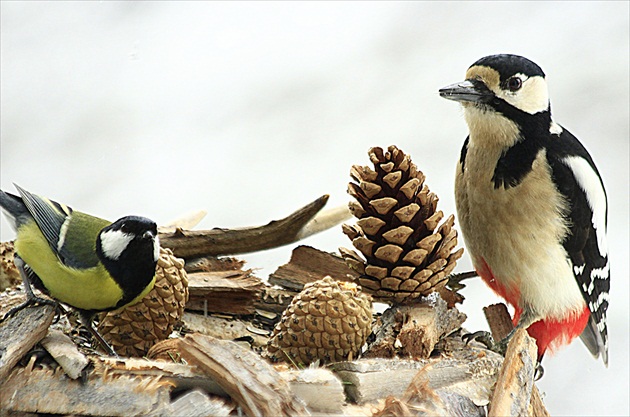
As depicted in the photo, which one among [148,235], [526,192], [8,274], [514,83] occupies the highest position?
[514,83]

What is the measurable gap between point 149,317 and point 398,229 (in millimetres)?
258

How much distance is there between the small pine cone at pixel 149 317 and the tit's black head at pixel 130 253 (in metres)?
0.05

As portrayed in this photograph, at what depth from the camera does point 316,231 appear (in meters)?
1.03

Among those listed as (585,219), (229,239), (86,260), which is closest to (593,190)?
(585,219)

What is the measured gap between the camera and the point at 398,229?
79 cm

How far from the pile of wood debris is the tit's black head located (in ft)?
0.20

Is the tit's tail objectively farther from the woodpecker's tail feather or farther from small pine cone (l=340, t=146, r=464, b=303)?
the woodpecker's tail feather

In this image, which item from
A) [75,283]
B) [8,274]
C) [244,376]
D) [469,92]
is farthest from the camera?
[8,274]

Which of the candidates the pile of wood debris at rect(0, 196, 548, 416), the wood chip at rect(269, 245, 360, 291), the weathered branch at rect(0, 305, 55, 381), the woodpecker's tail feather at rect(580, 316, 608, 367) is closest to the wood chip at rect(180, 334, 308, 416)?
the pile of wood debris at rect(0, 196, 548, 416)

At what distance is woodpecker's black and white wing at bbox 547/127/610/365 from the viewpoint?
32.8 inches

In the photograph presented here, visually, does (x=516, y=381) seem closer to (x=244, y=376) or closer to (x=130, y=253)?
(x=244, y=376)

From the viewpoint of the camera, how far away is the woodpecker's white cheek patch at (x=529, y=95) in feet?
2.68

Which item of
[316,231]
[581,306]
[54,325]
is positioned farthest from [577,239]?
[54,325]

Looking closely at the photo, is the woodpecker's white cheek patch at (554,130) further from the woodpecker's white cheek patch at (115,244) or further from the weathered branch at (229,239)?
the woodpecker's white cheek patch at (115,244)
